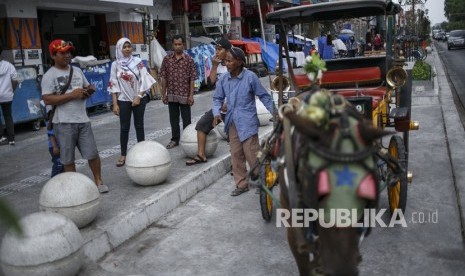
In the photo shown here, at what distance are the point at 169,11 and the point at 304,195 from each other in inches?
737

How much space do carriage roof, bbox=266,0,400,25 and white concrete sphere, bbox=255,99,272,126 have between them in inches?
115

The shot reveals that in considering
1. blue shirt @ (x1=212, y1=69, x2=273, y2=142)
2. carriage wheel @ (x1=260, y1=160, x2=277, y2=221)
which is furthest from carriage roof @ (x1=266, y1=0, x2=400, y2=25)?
carriage wheel @ (x1=260, y1=160, x2=277, y2=221)

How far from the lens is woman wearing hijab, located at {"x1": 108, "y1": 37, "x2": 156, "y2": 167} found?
7039mm

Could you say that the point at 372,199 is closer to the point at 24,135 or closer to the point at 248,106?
the point at 248,106

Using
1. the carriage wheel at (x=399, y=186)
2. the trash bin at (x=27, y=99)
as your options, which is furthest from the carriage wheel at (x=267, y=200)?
the trash bin at (x=27, y=99)

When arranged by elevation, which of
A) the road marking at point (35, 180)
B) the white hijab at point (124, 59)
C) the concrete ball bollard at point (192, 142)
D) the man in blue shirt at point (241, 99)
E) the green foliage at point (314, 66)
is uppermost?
the white hijab at point (124, 59)

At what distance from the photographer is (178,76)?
8031 mm

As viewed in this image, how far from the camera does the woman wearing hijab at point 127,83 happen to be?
7.04 m

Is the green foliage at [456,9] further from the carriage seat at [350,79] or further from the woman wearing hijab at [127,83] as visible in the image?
the woman wearing hijab at [127,83]

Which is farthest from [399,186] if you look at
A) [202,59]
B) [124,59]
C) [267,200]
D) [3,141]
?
[202,59]

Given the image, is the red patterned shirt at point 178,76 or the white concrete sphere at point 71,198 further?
the red patterned shirt at point 178,76

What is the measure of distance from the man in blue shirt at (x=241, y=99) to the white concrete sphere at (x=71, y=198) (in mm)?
1911

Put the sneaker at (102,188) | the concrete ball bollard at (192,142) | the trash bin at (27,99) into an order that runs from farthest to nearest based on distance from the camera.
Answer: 1. the trash bin at (27,99)
2. the concrete ball bollard at (192,142)
3. the sneaker at (102,188)

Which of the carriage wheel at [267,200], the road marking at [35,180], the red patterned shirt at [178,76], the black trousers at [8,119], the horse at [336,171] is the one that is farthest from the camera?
the black trousers at [8,119]
